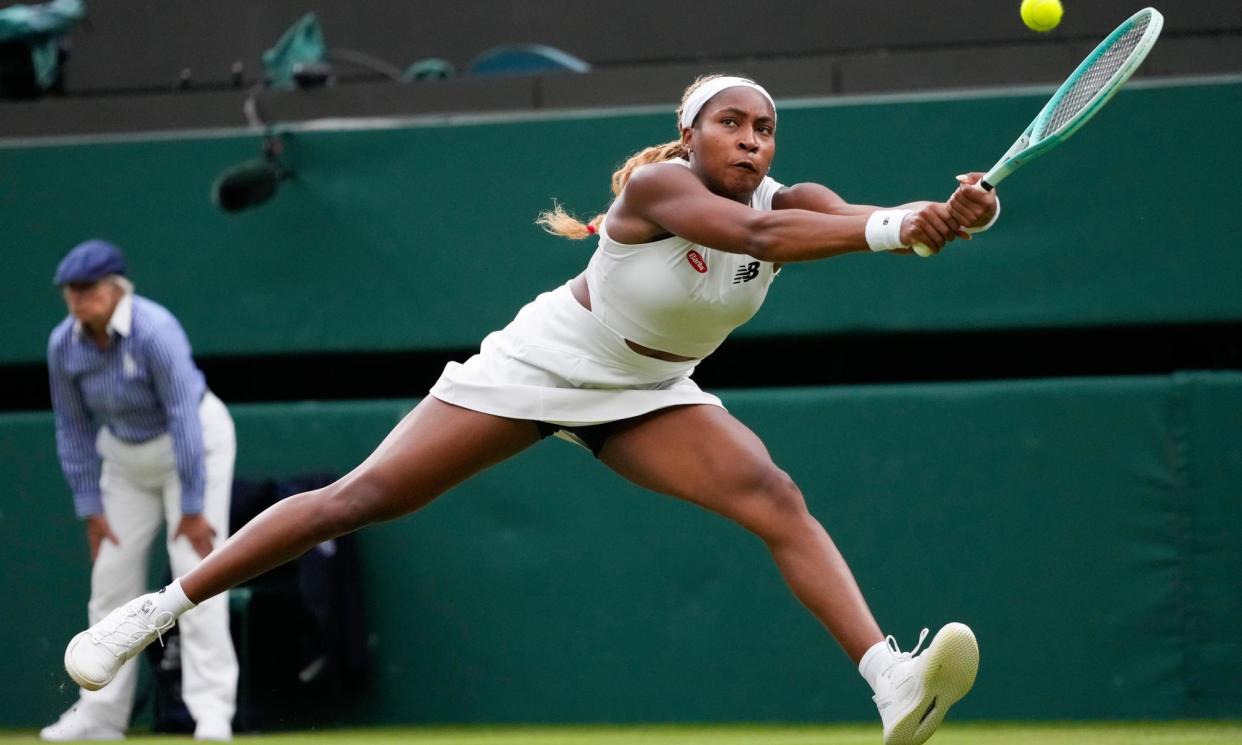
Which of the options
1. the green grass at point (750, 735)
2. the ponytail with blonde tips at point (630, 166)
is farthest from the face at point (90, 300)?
A: the ponytail with blonde tips at point (630, 166)

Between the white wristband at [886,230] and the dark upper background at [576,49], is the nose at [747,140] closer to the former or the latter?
the white wristband at [886,230]

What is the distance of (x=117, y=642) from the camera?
14.9 feet

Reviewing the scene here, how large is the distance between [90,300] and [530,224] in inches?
76.6

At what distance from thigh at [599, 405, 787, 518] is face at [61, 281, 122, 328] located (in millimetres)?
2889

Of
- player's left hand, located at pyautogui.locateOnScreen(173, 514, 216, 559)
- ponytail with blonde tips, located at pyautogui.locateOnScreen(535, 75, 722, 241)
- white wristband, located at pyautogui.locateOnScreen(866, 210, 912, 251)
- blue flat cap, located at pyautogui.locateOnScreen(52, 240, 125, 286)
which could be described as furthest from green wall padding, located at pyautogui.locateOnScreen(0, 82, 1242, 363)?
white wristband, located at pyautogui.locateOnScreen(866, 210, 912, 251)

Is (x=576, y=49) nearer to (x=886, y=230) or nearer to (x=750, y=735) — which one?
(x=750, y=735)

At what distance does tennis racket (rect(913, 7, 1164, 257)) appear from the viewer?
352 centimetres

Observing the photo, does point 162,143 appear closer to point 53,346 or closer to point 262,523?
point 53,346

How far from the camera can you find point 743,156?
13.4 feet

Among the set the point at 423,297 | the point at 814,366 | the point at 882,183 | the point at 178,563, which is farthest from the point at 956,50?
the point at 178,563

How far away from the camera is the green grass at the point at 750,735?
561cm

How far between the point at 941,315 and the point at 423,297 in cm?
231

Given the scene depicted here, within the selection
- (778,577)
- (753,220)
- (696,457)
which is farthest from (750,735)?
(753,220)

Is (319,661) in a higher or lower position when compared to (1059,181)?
lower
